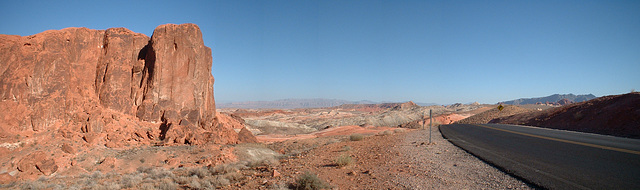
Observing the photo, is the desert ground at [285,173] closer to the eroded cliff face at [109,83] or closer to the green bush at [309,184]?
the green bush at [309,184]

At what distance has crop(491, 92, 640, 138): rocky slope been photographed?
16.3m

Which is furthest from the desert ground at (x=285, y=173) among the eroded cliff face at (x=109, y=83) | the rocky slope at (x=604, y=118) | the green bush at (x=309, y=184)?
the rocky slope at (x=604, y=118)

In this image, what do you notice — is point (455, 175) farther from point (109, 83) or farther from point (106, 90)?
point (109, 83)

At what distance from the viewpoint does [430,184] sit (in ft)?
20.1

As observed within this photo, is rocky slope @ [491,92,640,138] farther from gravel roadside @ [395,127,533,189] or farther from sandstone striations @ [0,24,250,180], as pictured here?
sandstone striations @ [0,24,250,180]

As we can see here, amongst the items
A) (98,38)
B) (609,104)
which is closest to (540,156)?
(609,104)

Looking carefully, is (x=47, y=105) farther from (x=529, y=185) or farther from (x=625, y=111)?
(x=625, y=111)

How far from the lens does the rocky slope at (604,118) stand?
16.3m

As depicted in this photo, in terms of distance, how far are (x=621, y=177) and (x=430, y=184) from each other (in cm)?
396

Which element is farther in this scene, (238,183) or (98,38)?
(98,38)

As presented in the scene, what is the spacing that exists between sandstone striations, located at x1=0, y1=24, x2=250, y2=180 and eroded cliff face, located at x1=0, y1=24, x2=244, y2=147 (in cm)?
4

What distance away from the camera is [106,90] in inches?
752

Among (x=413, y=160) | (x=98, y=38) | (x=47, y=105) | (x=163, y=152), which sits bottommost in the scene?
(x=163, y=152)

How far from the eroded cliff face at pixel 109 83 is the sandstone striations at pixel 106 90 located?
4 cm
